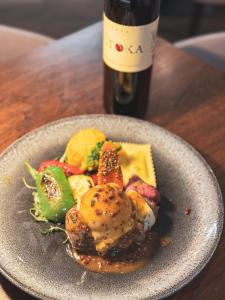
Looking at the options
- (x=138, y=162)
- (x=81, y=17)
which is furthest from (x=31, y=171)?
(x=81, y=17)

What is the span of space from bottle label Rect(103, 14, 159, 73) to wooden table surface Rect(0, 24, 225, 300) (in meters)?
0.21

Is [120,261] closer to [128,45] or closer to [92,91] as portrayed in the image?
[128,45]

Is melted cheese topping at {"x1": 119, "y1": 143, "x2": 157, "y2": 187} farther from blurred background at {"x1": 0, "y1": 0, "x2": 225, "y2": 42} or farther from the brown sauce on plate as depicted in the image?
blurred background at {"x1": 0, "y1": 0, "x2": 225, "y2": 42}

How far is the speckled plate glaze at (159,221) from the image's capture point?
31.2 inches

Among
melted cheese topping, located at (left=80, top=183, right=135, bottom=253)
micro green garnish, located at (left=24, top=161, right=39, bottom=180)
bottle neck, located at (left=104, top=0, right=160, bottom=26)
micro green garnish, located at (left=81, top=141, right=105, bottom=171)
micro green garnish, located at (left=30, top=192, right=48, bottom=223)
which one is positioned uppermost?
bottle neck, located at (left=104, top=0, right=160, bottom=26)

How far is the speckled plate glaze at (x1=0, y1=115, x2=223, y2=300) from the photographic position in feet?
2.60

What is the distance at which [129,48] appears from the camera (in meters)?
1.01

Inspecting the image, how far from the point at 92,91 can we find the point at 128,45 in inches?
12.4

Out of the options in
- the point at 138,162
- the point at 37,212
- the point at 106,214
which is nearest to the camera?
the point at 106,214

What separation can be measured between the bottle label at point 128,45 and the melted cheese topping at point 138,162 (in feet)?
0.58

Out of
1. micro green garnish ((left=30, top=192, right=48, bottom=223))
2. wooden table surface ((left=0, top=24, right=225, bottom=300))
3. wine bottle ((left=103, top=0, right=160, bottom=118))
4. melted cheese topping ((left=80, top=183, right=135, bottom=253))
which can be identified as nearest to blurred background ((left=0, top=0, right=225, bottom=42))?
wooden table surface ((left=0, top=24, right=225, bottom=300))

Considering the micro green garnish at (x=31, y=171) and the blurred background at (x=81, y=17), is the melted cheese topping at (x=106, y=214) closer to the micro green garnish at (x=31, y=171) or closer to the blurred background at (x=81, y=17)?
the micro green garnish at (x=31, y=171)

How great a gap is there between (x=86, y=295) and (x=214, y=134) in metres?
0.58

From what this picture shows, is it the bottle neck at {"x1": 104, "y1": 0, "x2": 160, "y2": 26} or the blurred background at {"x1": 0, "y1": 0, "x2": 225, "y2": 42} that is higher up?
the bottle neck at {"x1": 104, "y1": 0, "x2": 160, "y2": 26}
